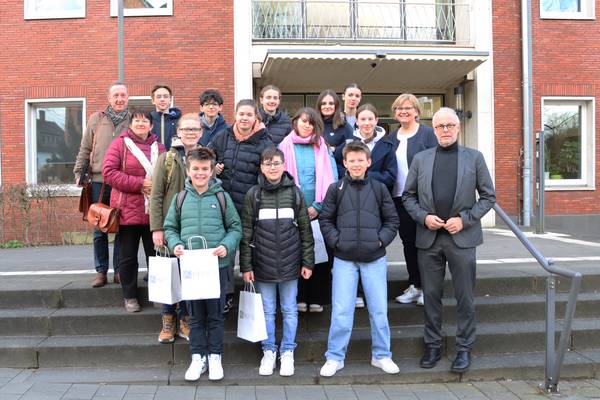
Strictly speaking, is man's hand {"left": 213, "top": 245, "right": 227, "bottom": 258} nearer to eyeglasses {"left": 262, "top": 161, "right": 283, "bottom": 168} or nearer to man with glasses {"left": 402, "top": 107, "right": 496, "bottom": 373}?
eyeglasses {"left": 262, "top": 161, "right": 283, "bottom": 168}

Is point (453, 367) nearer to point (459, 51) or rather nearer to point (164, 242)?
point (164, 242)

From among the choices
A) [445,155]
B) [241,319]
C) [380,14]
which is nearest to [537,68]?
[380,14]

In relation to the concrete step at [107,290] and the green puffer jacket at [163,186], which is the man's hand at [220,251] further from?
the concrete step at [107,290]

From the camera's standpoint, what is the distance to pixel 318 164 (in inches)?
179

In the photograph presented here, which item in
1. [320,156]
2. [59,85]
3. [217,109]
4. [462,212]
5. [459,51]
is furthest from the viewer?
[59,85]

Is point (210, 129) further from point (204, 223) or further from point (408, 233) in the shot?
point (408, 233)

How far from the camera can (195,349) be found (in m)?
4.21

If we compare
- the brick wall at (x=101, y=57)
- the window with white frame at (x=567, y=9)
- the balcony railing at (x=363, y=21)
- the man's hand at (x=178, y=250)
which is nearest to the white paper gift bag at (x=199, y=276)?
the man's hand at (x=178, y=250)

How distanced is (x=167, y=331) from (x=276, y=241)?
1.34 metres

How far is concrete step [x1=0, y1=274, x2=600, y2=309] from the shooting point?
5117mm

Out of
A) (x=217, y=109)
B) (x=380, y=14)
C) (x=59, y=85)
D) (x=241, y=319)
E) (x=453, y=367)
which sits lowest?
(x=453, y=367)

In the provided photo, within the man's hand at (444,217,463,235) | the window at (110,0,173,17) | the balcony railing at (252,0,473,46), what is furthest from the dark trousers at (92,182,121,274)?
the window at (110,0,173,17)

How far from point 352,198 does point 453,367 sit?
1.67m

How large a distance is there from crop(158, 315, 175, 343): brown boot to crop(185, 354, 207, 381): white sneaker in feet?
1.53
